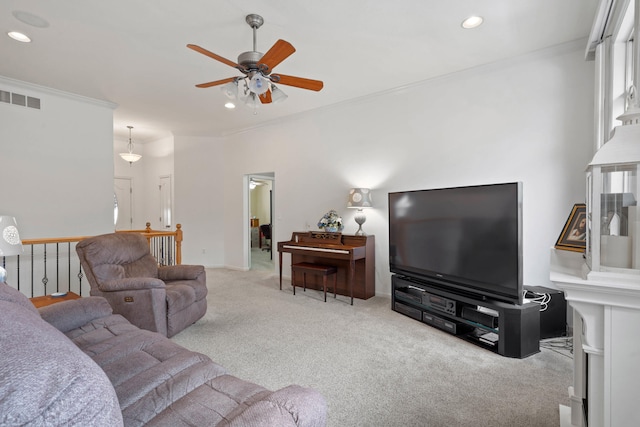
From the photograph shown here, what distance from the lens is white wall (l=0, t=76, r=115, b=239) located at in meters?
4.01

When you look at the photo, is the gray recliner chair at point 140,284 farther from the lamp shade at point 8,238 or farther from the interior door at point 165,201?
the interior door at point 165,201

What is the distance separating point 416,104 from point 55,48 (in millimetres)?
4036

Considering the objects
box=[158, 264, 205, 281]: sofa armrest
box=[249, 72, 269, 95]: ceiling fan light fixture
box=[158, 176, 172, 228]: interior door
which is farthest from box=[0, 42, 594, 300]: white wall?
box=[158, 264, 205, 281]: sofa armrest

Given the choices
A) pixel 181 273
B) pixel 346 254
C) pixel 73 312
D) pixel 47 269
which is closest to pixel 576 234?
pixel 346 254

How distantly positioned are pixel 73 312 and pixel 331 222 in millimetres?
3149

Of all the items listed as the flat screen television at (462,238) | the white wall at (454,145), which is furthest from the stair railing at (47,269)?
the flat screen television at (462,238)

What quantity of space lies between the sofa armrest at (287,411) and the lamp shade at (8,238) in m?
2.17

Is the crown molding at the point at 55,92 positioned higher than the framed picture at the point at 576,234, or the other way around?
the crown molding at the point at 55,92

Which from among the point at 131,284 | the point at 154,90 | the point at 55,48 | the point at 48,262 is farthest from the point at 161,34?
the point at 48,262

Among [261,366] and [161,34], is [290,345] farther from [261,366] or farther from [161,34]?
[161,34]

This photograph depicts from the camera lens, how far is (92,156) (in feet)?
15.5

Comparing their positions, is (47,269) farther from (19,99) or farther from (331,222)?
(331,222)

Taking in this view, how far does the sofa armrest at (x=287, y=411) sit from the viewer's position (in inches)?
38.0

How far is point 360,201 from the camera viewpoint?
427 centimetres
